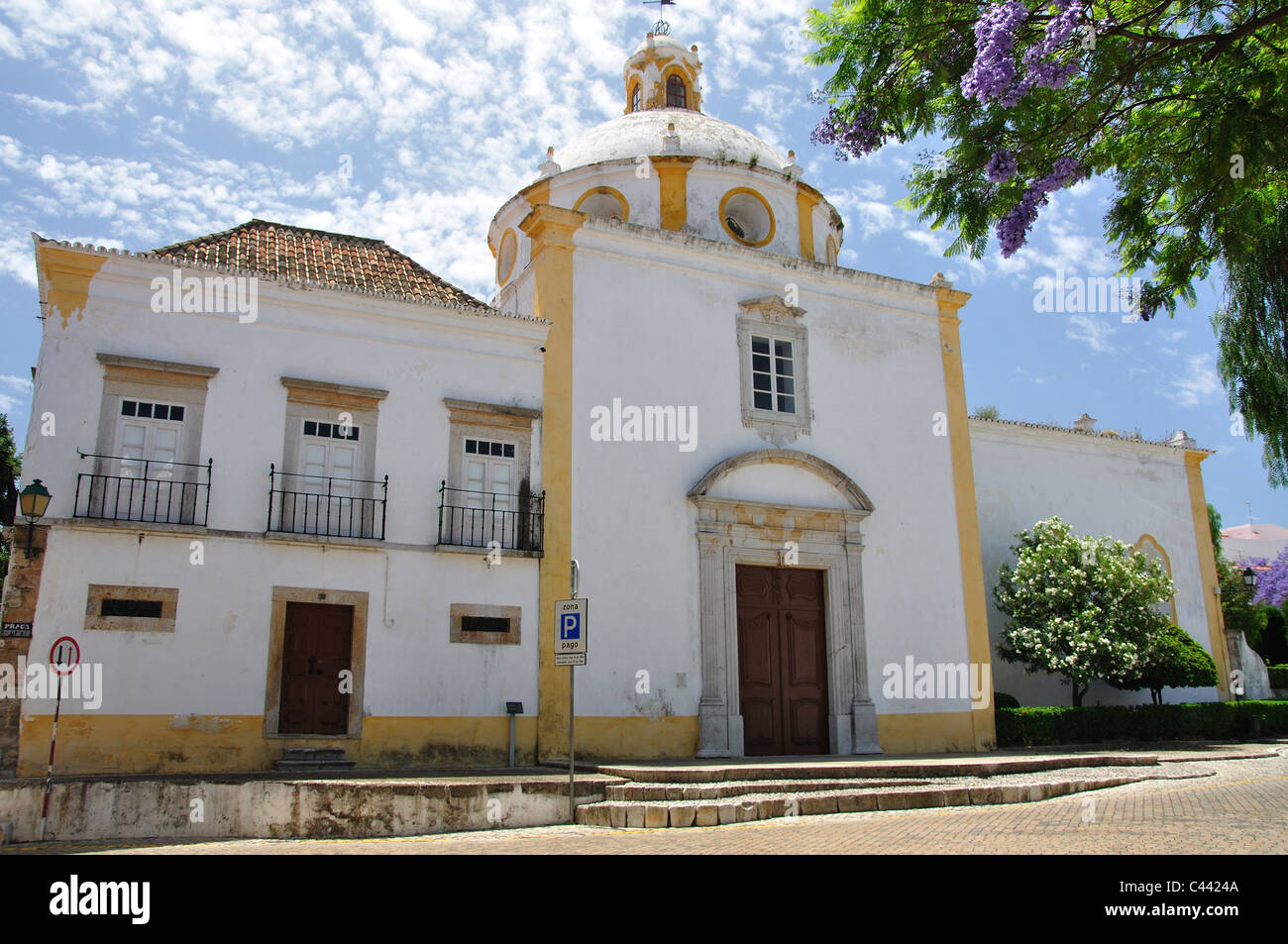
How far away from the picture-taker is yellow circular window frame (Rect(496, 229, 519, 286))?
66.3ft

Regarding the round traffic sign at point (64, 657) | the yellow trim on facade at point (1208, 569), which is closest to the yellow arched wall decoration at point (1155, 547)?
the yellow trim on facade at point (1208, 569)

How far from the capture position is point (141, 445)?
44.1 ft

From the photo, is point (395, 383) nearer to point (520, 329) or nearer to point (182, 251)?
point (520, 329)

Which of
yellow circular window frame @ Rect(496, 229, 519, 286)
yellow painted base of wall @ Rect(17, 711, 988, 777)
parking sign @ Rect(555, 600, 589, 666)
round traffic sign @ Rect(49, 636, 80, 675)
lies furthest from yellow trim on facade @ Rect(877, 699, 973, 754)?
round traffic sign @ Rect(49, 636, 80, 675)

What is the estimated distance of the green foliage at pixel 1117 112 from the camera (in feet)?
22.9

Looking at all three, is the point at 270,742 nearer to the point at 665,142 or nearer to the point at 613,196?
the point at 613,196

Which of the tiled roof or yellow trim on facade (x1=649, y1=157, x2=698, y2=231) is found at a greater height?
yellow trim on facade (x1=649, y1=157, x2=698, y2=231)

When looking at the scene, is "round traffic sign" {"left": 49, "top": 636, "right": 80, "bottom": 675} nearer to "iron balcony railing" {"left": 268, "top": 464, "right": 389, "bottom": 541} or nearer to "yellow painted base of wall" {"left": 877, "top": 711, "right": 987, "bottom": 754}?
"iron balcony railing" {"left": 268, "top": 464, "right": 389, "bottom": 541}

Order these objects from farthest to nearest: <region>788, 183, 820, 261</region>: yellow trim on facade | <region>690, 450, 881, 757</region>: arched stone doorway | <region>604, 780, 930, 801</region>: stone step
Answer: <region>788, 183, 820, 261</region>: yellow trim on facade
<region>690, 450, 881, 757</region>: arched stone doorway
<region>604, 780, 930, 801</region>: stone step

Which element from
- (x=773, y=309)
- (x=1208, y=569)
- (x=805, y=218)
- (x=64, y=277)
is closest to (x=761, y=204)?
(x=805, y=218)

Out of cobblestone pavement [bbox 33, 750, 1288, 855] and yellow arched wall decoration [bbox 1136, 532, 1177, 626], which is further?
yellow arched wall decoration [bbox 1136, 532, 1177, 626]

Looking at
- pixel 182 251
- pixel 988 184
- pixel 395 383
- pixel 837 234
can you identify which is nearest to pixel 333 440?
pixel 395 383

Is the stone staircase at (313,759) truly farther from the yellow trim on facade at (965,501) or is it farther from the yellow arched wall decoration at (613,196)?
the yellow arched wall decoration at (613,196)

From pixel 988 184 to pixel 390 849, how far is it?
22.7 ft
